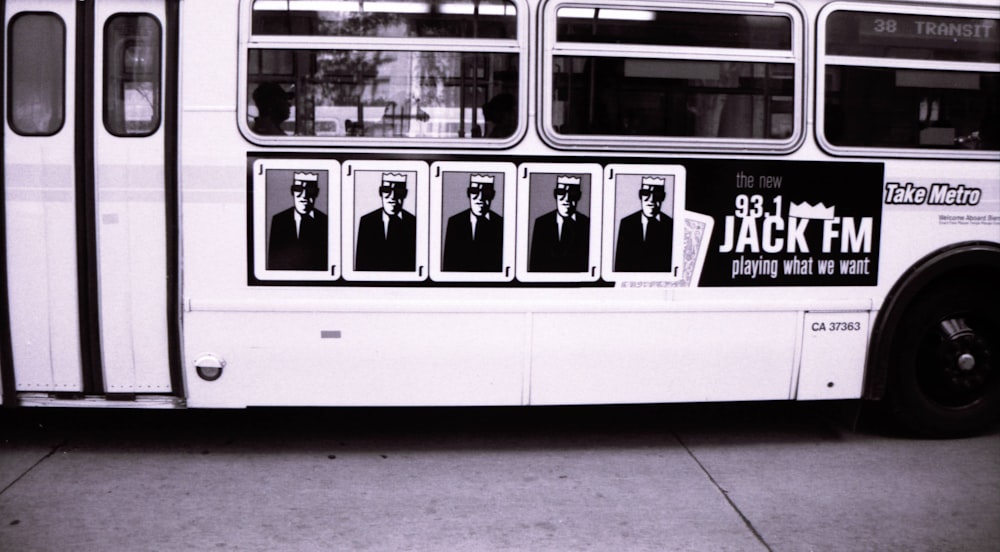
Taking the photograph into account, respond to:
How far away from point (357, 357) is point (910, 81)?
381 cm

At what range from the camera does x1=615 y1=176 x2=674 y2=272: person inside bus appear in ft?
18.2

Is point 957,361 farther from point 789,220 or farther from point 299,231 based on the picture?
point 299,231

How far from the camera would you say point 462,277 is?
216 inches

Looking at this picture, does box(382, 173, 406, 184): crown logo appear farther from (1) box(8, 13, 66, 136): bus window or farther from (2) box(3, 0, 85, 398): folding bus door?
(1) box(8, 13, 66, 136): bus window

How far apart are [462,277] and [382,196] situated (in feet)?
2.18

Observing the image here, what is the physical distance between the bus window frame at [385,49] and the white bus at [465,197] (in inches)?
0.5

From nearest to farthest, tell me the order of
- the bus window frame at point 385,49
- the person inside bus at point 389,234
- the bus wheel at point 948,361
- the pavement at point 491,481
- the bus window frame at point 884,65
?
the pavement at point 491,481, the bus window frame at point 385,49, the person inside bus at point 389,234, the bus window frame at point 884,65, the bus wheel at point 948,361

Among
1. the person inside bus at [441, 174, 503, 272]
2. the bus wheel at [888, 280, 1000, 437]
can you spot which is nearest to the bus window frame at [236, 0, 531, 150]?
the person inside bus at [441, 174, 503, 272]

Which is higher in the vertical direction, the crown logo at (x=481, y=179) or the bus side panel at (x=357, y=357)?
the crown logo at (x=481, y=179)

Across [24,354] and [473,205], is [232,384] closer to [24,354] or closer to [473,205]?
[24,354]

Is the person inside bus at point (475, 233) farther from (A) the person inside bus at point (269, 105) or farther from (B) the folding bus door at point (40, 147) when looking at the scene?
(B) the folding bus door at point (40, 147)

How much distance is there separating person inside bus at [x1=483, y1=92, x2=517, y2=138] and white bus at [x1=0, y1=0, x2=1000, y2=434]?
1cm

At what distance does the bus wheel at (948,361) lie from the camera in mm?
5992

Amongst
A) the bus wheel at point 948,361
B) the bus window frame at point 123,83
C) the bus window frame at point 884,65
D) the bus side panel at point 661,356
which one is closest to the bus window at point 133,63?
the bus window frame at point 123,83
